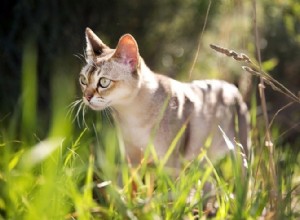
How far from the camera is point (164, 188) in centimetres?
227

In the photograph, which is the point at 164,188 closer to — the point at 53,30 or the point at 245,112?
the point at 245,112

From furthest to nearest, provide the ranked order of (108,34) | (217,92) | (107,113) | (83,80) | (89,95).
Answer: (108,34) → (217,92) → (107,113) → (83,80) → (89,95)

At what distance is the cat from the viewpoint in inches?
127

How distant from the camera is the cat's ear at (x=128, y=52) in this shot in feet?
10.4

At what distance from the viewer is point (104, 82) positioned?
3211 mm

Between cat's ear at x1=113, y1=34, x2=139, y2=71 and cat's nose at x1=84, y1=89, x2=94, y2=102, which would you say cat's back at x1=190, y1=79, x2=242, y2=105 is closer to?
cat's ear at x1=113, y1=34, x2=139, y2=71

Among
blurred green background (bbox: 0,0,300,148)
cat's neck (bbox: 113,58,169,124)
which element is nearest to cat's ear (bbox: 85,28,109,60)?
cat's neck (bbox: 113,58,169,124)

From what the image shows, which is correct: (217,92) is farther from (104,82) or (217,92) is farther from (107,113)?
(104,82)

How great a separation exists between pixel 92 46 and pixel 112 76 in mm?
276

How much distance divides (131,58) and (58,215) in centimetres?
148

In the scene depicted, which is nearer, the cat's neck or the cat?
the cat

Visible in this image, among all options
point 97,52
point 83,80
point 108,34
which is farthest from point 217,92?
point 108,34

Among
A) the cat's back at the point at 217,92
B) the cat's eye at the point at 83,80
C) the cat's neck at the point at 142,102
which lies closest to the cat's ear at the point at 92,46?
the cat's eye at the point at 83,80

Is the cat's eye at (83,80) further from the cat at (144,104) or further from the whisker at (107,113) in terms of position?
the whisker at (107,113)
